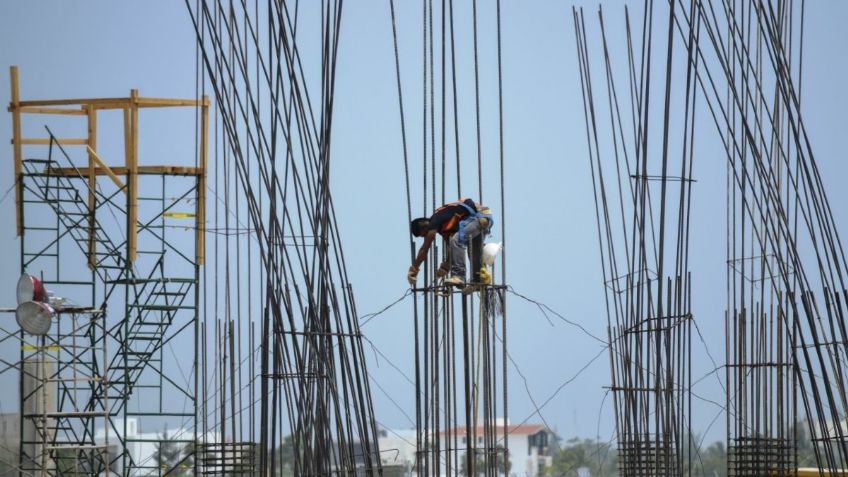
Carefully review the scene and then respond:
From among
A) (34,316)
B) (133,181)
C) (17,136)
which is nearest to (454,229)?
(34,316)

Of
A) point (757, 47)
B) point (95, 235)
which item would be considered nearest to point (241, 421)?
point (95, 235)

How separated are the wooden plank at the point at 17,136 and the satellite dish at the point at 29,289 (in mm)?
2395

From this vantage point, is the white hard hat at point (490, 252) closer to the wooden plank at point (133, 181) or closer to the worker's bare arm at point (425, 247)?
the worker's bare arm at point (425, 247)

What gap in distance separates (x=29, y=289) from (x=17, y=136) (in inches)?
129

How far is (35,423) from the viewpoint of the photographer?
20109mm

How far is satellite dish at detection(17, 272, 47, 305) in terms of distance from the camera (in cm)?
1898

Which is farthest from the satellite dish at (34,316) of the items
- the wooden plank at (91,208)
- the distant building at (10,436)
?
the wooden plank at (91,208)

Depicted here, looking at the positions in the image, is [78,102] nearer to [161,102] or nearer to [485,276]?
[161,102]

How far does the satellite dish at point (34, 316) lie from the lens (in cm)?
1883

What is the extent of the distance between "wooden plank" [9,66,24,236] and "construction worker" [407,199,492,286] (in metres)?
10.5

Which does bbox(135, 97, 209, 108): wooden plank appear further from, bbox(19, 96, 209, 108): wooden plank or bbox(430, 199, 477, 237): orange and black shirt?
bbox(430, 199, 477, 237): orange and black shirt

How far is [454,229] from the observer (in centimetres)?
1267

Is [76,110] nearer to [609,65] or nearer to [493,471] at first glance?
[609,65]

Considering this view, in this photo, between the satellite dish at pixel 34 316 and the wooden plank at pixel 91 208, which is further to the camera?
the wooden plank at pixel 91 208
